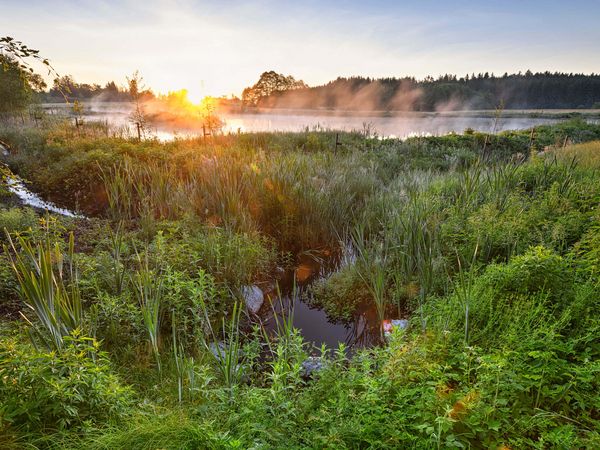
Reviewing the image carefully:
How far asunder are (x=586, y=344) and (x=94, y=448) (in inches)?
126

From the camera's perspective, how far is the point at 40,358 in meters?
1.87

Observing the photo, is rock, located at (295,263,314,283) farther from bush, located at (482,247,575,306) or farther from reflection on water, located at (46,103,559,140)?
reflection on water, located at (46,103,559,140)

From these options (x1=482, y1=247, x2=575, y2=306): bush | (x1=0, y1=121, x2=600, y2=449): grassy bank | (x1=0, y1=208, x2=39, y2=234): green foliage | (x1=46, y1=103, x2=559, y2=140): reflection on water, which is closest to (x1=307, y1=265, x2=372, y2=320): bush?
(x1=0, y1=121, x2=600, y2=449): grassy bank

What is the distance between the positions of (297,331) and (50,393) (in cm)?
160

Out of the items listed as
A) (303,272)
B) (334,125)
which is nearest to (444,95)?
(334,125)

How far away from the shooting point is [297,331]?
9.14ft

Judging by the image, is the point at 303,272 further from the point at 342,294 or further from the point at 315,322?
the point at 315,322

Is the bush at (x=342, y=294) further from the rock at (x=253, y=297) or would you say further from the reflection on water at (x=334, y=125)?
the reflection on water at (x=334, y=125)

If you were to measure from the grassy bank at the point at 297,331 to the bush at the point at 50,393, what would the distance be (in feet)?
0.04

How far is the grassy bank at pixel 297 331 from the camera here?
1865mm

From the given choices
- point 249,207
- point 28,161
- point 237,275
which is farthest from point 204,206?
point 28,161

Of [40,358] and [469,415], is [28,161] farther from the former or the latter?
[469,415]

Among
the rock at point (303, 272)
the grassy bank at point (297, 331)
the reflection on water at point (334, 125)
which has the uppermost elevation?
the reflection on water at point (334, 125)

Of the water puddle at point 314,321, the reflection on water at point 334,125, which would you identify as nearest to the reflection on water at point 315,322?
the water puddle at point 314,321
